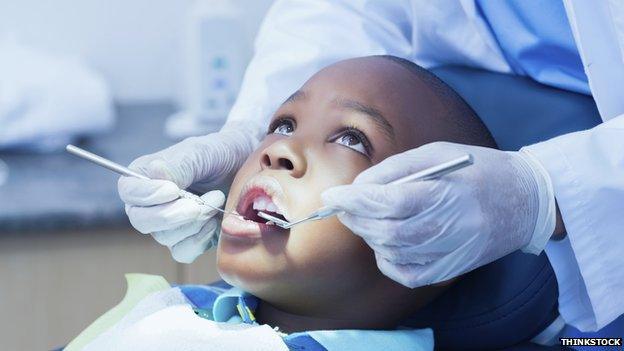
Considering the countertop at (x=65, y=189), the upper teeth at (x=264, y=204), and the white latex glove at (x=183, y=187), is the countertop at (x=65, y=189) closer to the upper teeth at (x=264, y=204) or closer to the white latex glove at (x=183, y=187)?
the white latex glove at (x=183, y=187)

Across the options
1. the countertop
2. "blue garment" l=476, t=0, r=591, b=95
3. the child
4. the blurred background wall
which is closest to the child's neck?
the child

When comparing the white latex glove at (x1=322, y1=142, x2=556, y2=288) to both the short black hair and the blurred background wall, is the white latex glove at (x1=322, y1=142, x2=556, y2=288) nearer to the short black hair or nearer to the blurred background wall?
the short black hair

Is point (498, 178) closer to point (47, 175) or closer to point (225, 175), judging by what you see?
point (225, 175)

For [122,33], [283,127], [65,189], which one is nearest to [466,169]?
[283,127]

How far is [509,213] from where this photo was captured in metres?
1.07

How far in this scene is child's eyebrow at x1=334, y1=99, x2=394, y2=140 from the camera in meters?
1.15

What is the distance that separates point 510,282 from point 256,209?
34 cm

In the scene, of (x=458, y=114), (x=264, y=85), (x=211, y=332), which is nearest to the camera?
(x=211, y=332)

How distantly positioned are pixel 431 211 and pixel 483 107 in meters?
0.39

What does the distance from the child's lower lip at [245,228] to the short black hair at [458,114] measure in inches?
10.0

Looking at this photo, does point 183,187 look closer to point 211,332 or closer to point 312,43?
point 211,332

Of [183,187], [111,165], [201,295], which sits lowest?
[201,295]

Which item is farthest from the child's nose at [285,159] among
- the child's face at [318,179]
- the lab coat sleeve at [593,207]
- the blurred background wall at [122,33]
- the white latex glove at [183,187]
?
the blurred background wall at [122,33]

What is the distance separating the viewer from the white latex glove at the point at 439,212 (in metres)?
1.00
